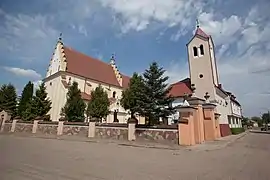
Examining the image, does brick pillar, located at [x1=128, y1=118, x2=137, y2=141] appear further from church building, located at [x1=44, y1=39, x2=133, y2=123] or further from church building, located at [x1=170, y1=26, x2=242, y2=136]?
church building, located at [x1=170, y1=26, x2=242, y2=136]

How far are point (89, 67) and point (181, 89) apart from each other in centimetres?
1860

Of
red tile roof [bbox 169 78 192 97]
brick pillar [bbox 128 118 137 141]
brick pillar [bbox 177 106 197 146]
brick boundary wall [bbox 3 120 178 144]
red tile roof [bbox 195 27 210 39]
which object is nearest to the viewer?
brick pillar [bbox 177 106 197 146]

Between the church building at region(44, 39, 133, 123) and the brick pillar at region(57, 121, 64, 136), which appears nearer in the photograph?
the brick pillar at region(57, 121, 64, 136)

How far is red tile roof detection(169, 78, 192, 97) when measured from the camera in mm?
36844

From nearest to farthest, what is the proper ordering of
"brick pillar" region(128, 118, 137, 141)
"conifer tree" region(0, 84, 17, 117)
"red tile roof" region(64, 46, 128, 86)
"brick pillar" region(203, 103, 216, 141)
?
"brick pillar" region(128, 118, 137, 141) → "brick pillar" region(203, 103, 216, 141) → "red tile roof" region(64, 46, 128, 86) → "conifer tree" region(0, 84, 17, 117)

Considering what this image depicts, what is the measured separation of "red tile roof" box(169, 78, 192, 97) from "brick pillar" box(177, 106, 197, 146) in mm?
20999

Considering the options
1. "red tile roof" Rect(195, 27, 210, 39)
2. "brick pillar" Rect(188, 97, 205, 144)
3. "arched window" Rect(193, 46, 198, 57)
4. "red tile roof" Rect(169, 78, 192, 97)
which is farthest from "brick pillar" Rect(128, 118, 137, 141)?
"red tile roof" Rect(195, 27, 210, 39)

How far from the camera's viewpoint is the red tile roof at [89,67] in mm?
38794

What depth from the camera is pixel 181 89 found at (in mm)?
38156

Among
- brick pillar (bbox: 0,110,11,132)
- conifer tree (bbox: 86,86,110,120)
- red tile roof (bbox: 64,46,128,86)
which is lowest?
brick pillar (bbox: 0,110,11,132)

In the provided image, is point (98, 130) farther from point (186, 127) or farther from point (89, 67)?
point (89, 67)

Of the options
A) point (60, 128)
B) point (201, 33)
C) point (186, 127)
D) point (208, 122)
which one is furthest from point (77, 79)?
point (186, 127)

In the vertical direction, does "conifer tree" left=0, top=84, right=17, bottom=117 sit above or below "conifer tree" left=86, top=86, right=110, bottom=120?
above

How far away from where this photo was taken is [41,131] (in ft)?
78.0
